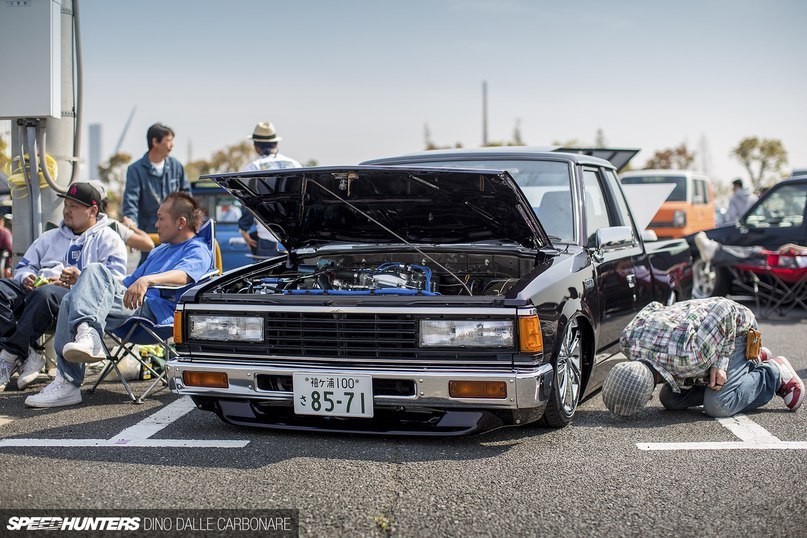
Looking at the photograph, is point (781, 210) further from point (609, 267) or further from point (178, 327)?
point (178, 327)

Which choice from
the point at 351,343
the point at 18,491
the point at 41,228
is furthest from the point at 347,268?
the point at 41,228

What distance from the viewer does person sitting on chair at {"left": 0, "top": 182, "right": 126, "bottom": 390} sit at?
5.54 meters

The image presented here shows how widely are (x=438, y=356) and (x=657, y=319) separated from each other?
145 cm

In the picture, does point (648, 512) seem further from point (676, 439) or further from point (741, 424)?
point (741, 424)

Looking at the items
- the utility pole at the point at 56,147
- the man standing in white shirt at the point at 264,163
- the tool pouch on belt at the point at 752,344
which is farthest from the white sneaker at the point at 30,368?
the tool pouch on belt at the point at 752,344

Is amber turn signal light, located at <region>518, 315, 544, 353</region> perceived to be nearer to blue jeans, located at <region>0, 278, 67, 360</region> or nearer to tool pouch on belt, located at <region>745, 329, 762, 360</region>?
tool pouch on belt, located at <region>745, 329, 762, 360</region>

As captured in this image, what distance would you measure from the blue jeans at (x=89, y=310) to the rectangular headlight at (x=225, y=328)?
97 cm

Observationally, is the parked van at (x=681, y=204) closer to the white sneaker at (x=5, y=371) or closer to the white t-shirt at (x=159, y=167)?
the white t-shirt at (x=159, y=167)

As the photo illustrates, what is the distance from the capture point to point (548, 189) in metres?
5.34

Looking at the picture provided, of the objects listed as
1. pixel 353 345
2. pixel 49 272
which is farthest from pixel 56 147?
pixel 353 345

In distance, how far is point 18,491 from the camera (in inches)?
141

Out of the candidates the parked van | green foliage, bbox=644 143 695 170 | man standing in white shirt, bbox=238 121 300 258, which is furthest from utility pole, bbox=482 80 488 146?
man standing in white shirt, bbox=238 121 300 258

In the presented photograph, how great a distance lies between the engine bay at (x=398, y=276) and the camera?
4.76 m

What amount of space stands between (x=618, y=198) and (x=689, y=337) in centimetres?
156
